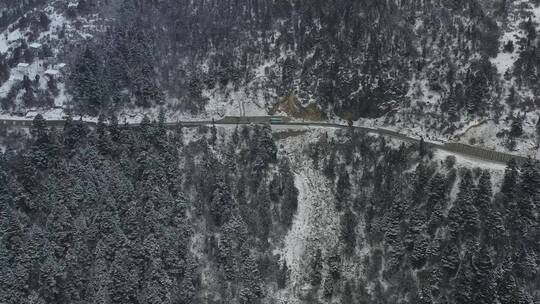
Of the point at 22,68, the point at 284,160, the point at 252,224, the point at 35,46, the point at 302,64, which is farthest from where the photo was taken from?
the point at 35,46

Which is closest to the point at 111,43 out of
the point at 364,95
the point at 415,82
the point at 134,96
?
the point at 134,96

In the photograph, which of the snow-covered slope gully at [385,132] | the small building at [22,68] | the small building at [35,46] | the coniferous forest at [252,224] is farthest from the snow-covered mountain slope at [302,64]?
the coniferous forest at [252,224]

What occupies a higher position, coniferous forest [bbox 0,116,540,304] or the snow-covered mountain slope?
the snow-covered mountain slope

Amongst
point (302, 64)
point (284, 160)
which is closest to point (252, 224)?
point (284, 160)

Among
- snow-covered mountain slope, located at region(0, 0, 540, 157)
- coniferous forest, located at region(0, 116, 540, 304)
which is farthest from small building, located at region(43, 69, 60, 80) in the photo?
coniferous forest, located at region(0, 116, 540, 304)

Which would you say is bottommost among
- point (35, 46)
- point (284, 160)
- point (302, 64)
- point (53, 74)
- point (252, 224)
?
point (252, 224)

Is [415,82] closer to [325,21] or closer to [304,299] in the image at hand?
[325,21]

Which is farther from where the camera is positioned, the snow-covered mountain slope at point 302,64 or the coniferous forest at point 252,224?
the snow-covered mountain slope at point 302,64

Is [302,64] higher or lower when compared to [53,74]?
higher

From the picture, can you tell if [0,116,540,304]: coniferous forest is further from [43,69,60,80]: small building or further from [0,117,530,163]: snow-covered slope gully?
[43,69,60,80]: small building

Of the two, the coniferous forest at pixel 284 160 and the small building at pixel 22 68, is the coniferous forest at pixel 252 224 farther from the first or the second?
the small building at pixel 22 68

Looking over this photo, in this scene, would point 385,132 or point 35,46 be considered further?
point 35,46

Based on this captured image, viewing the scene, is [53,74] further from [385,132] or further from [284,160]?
[385,132]
